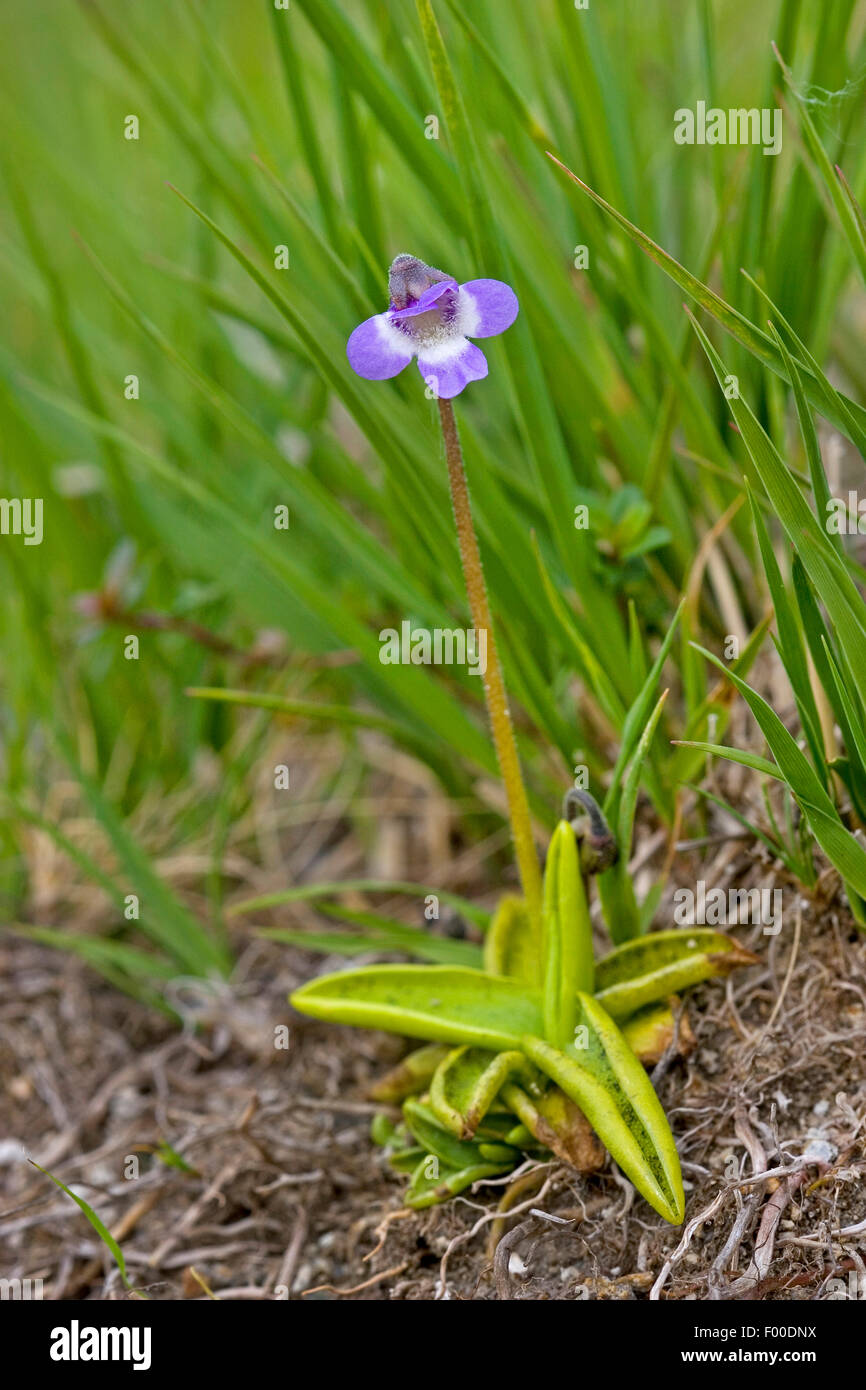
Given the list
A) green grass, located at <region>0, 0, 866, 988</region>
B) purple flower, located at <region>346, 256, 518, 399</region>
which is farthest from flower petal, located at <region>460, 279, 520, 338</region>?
green grass, located at <region>0, 0, 866, 988</region>

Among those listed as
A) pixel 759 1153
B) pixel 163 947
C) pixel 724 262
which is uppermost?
pixel 724 262

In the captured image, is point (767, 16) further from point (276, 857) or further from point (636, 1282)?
point (636, 1282)

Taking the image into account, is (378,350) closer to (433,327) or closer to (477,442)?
(433,327)

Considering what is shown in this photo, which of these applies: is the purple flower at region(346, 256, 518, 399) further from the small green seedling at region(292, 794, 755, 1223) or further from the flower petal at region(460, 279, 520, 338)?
the small green seedling at region(292, 794, 755, 1223)

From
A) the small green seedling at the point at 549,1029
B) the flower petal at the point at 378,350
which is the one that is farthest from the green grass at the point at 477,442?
the flower petal at the point at 378,350
